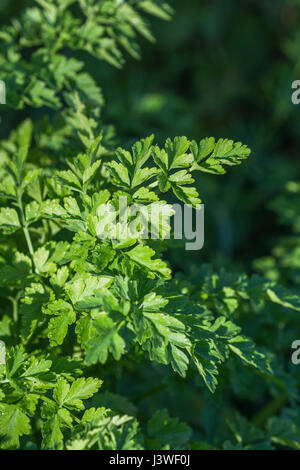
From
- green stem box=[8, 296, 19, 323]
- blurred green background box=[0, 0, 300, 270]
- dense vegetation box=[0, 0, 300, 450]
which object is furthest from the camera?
blurred green background box=[0, 0, 300, 270]

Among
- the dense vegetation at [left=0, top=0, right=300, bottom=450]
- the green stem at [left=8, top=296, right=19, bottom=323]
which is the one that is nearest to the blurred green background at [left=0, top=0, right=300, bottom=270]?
the dense vegetation at [left=0, top=0, right=300, bottom=450]

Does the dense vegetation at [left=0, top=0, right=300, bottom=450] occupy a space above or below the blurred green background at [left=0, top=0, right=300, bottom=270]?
below

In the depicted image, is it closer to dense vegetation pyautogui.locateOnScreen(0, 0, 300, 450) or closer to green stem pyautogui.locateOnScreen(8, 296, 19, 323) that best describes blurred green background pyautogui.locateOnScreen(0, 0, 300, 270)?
dense vegetation pyautogui.locateOnScreen(0, 0, 300, 450)

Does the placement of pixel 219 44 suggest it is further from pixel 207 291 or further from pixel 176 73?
pixel 207 291

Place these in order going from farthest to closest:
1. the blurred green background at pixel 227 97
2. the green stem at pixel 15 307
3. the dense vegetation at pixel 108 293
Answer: the blurred green background at pixel 227 97 → the green stem at pixel 15 307 → the dense vegetation at pixel 108 293

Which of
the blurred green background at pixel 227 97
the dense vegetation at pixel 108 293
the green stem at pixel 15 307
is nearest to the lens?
the dense vegetation at pixel 108 293

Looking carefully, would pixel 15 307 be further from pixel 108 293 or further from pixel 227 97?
pixel 227 97

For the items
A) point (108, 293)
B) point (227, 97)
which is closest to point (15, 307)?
point (108, 293)

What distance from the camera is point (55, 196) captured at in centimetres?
118

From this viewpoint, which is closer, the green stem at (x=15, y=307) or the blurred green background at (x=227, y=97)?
the green stem at (x=15, y=307)

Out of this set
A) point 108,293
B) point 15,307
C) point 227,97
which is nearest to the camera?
point 108,293

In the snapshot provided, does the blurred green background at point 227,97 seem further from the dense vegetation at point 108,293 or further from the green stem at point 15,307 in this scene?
the green stem at point 15,307

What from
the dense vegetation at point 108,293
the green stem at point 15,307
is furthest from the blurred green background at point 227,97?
the green stem at point 15,307

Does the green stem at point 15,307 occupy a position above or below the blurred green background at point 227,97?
below
